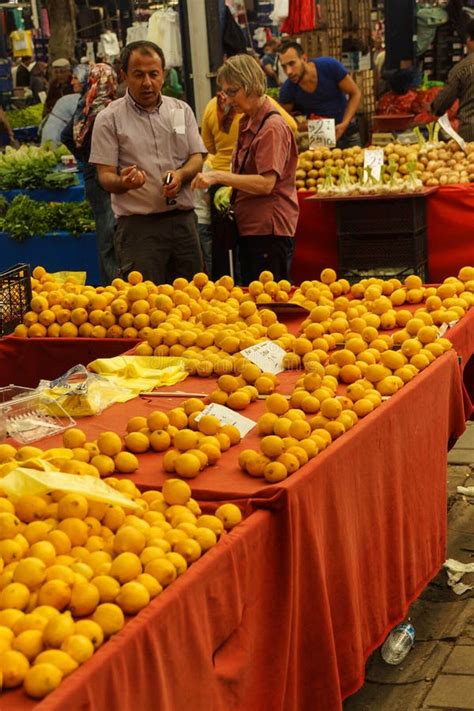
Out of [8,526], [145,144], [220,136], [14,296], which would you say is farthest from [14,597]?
[220,136]

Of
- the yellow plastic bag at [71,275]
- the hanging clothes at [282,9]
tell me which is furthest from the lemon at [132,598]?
the hanging clothes at [282,9]

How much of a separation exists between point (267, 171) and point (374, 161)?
5.96 feet

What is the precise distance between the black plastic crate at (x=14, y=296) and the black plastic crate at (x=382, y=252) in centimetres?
305

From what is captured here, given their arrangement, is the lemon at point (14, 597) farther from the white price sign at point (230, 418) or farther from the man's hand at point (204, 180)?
the man's hand at point (204, 180)

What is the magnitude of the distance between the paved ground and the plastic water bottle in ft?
0.10

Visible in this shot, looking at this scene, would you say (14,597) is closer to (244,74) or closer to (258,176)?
(258,176)

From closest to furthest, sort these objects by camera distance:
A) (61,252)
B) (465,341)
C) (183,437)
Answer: (183,437) → (465,341) → (61,252)

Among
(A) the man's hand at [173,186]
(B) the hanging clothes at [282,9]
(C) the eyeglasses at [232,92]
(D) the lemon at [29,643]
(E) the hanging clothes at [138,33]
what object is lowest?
(D) the lemon at [29,643]

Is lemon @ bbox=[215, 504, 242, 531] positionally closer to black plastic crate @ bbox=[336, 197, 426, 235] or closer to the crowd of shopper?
the crowd of shopper

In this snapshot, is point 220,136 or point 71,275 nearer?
point 71,275

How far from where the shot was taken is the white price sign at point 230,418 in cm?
315

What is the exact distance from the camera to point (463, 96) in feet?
29.5

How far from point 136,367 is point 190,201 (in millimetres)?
2351

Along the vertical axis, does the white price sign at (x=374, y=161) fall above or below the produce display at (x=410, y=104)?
above
